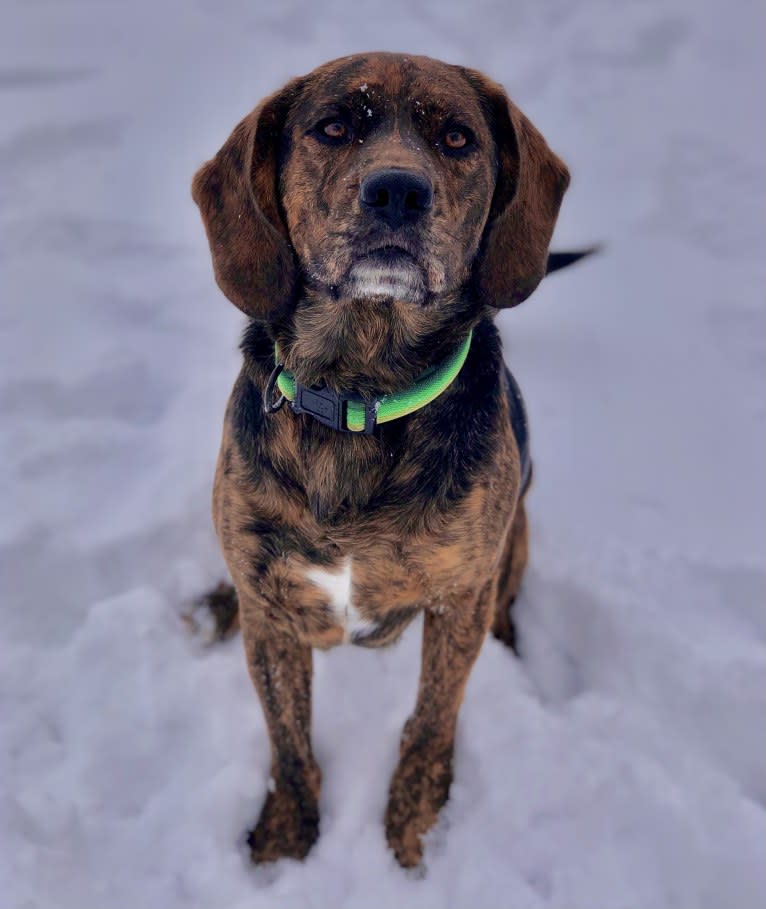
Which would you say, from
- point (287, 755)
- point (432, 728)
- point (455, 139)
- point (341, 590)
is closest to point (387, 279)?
point (455, 139)

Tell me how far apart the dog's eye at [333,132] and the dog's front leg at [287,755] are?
4.37 ft

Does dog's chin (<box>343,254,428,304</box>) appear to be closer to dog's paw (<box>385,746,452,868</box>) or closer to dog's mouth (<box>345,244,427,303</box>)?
dog's mouth (<box>345,244,427,303</box>)

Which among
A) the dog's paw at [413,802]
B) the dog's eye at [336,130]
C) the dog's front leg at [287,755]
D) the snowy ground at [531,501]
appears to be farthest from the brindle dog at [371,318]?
the snowy ground at [531,501]

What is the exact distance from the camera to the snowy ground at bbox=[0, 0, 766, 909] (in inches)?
101

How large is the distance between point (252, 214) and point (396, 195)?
16.2 inches

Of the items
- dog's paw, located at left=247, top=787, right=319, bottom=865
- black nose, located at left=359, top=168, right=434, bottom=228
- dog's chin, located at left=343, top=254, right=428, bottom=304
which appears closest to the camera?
black nose, located at left=359, top=168, right=434, bottom=228

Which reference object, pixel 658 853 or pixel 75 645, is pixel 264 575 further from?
pixel 658 853

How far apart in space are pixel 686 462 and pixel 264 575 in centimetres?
221

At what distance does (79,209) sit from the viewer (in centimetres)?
456

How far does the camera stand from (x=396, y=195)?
1771 millimetres

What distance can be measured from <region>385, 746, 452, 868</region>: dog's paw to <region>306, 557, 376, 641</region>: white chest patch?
57 centimetres

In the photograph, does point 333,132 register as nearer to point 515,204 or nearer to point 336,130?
point 336,130

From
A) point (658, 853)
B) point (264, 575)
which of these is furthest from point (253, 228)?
point (658, 853)

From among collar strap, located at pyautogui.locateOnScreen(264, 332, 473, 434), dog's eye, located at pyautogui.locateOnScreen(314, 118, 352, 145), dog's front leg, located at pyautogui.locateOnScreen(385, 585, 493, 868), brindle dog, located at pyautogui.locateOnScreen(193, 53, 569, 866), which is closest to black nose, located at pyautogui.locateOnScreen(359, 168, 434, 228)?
brindle dog, located at pyautogui.locateOnScreen(193, 53, 569, 866)
